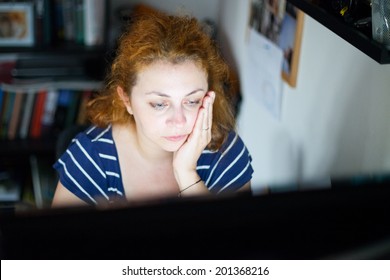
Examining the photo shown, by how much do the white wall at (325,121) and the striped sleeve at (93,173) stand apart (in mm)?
199

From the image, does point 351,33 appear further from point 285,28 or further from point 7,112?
point 7,112

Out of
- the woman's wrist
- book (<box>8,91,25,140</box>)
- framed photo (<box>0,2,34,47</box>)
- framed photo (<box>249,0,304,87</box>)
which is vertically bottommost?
the woman's wrist

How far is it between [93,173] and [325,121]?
499 millimetres

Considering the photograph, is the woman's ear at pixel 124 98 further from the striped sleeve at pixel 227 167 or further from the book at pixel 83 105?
the book at pixel 83 105

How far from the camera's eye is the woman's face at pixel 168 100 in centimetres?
86

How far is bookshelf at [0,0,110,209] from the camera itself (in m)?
1.94

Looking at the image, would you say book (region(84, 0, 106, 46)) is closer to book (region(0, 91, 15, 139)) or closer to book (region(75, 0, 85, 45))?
book (region(75, 0, 85, 45))

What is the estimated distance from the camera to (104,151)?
3.12 ft

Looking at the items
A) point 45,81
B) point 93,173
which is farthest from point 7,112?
point 93,173

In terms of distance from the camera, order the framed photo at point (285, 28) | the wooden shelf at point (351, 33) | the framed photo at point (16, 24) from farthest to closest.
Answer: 1. the framed photo at point (16, 24)
2. the framed photo at point (285, 28)
3. the wooden shelf at point (351, 33)

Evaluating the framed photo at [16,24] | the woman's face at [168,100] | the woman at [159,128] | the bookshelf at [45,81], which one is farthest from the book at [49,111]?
the woman's face at [168,100]

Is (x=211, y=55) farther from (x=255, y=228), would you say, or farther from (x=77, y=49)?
(x=77, y=49)

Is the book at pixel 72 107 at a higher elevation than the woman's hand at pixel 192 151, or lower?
higher

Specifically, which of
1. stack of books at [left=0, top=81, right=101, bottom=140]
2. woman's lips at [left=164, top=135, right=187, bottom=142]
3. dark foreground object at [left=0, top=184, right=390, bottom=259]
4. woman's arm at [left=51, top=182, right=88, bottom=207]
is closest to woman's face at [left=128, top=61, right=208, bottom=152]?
woman's lips at [left=164, top=135, right=187, bottom=142]
